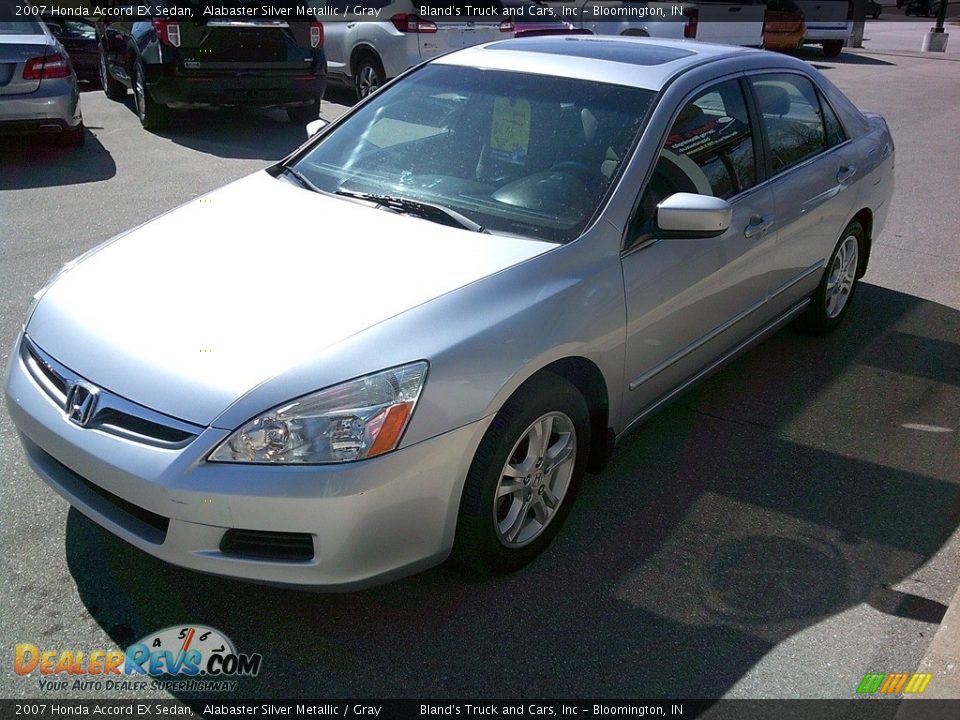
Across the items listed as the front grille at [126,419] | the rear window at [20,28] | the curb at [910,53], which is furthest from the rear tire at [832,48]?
the front grille at [126,419]

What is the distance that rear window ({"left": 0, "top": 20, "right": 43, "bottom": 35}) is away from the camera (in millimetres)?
8844

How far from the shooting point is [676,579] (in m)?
3.29

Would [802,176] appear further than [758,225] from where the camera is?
Yes

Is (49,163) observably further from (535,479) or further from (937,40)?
(937,40)

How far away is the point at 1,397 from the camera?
4316 mm

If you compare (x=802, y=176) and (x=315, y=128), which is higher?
(x=315, y=128)

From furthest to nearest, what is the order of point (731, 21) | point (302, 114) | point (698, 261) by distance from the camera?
1. point (731, 21)
2. point (302, 114)
3. point (698, 261)

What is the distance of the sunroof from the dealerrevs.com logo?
277 centimetres

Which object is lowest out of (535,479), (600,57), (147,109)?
(147,109)

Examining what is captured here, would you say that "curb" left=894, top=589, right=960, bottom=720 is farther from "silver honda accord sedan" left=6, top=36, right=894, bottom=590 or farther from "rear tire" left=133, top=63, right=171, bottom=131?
"rear tire" left=133, top=63, right=171, bottom=131

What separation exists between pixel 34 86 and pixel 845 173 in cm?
689

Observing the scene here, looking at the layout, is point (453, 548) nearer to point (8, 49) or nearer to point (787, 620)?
point (787, 620)

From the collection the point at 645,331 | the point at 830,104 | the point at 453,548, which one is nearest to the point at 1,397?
the point at 453,548

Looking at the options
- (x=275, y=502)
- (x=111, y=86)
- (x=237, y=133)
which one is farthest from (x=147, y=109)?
(x=275, y=502)
